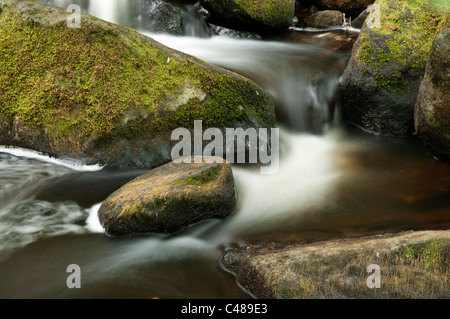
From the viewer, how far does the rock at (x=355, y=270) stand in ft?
8.72

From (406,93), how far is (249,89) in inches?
98.0

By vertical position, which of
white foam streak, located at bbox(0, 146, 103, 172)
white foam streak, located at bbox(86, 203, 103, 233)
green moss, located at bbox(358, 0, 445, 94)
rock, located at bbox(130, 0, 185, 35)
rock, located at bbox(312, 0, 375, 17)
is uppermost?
rock, located at bbox(312, 0, 375, 17)

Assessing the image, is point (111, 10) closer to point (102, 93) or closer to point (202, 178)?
point (102, 93)

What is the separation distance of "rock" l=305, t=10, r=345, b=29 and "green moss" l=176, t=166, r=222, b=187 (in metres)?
8.06

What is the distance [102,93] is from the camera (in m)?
4.93

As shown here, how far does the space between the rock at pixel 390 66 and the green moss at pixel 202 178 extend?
3.36 m

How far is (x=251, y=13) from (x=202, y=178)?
627 centimetres

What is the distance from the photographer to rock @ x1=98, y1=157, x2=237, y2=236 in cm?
369

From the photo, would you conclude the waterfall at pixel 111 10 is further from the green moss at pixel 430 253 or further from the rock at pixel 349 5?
the green moss at pixel 430 253

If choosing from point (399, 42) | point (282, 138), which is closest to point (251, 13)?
point (399, 42)

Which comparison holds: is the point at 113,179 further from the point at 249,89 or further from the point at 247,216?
the point at 249,89

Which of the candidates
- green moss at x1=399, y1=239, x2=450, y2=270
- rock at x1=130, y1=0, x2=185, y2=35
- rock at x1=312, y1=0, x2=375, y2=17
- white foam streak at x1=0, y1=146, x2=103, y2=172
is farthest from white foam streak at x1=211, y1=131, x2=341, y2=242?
rock at x1=312, y1=0, x2=375, y2=17

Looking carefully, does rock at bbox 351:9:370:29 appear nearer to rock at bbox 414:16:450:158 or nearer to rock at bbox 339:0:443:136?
rock at bbox 339:0:443:136

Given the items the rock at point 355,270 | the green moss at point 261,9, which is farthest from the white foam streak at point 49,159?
the green moss at point 261,9
